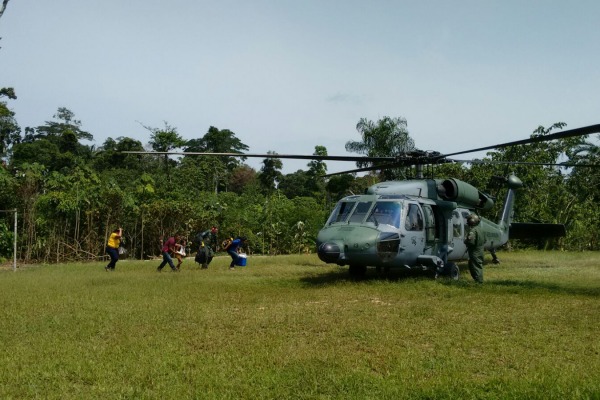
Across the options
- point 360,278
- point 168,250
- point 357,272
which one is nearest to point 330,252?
point 360,278

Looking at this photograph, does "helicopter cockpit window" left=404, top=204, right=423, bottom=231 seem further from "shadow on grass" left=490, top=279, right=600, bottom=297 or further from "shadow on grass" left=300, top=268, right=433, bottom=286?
"shadow on grass" left=490, top=279, right=600, bottom=297

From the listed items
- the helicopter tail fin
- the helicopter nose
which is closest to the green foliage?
the helicopter nose

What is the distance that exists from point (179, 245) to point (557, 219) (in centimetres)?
2006

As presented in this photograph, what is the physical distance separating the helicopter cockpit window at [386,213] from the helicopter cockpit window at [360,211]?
153 mm

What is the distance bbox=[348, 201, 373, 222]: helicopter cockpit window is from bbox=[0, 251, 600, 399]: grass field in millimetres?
1436

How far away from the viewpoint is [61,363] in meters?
5.39

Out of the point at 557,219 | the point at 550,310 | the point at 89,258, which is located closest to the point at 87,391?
the point at 550,310

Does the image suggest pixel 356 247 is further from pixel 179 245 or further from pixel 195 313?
pixel 179 245

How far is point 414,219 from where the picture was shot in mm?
11945

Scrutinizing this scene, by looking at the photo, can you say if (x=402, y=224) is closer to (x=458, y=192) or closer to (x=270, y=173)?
(x=458, y=192)

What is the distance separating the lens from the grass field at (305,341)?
4.61m

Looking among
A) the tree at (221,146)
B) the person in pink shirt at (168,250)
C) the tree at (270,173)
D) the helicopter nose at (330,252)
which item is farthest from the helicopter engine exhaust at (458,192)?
the tree at (270,173)

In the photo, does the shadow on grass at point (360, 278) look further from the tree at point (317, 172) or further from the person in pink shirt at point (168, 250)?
the tree at point (317, 172)

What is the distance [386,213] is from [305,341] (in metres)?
5.89
